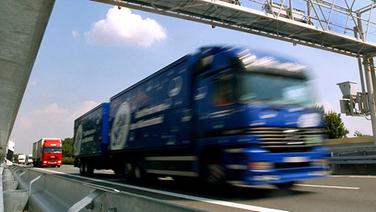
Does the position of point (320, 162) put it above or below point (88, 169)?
below

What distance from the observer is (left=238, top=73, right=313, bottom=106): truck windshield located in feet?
28.1

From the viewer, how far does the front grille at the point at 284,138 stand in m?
8.16

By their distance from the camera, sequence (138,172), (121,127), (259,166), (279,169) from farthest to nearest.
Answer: (121,127) < (138,172) < (279,169) < (259,166)

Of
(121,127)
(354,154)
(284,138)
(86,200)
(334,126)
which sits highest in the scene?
(334,126)

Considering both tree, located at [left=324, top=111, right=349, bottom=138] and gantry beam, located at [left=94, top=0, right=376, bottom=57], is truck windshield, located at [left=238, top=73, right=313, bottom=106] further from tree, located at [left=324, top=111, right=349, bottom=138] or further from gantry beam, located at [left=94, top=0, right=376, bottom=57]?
tree, located at [left=324, top=111, right=349, bottom=138]

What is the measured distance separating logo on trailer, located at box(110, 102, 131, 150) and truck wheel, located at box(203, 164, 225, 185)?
642 cm

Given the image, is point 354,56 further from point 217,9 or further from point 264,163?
point 264,163

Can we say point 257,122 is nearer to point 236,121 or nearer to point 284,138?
point 236,121

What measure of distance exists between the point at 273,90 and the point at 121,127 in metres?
8.67

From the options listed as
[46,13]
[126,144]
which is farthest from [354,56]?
[46,13]

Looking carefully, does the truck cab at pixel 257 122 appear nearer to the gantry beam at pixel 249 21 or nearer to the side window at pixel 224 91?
the side window at pixel 224 91

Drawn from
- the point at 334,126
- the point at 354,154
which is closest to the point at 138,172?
the point at 354,154

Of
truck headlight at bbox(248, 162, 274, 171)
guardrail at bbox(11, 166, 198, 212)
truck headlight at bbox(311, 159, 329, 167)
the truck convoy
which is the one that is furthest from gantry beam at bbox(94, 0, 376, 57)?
guardrail at bbox(11, 166, 198, 212)

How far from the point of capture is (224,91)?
29.6 feet
